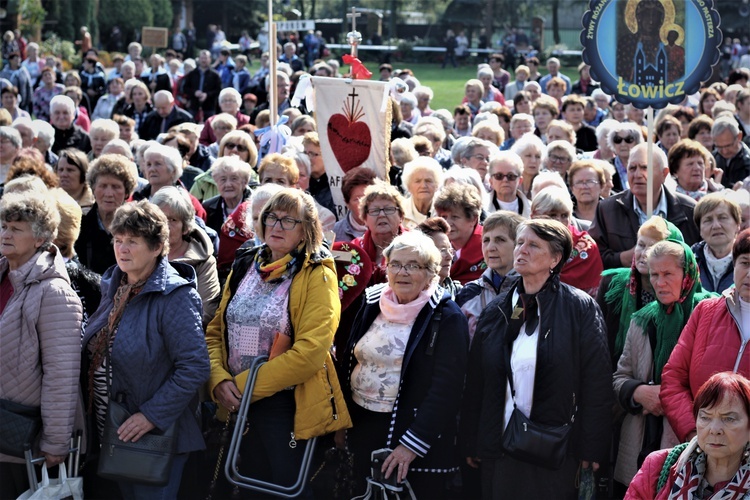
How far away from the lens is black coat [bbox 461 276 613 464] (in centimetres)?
476

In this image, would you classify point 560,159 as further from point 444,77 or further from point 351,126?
point 444,77

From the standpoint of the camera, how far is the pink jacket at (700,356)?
4.57 metres

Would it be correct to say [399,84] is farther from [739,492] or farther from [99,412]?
[739,492]

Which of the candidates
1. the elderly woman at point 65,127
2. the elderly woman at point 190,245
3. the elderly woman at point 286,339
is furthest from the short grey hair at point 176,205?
the elderly woman at point 65,127

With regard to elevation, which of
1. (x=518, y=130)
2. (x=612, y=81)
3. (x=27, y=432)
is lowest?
(x=27, y=432)

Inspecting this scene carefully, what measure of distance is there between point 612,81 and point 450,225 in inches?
70.0

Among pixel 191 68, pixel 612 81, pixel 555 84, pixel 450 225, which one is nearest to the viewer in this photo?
pixel 450 225

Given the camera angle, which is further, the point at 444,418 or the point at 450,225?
the point at 450,225

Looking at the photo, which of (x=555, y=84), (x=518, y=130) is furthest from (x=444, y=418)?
(x=555, y=84)

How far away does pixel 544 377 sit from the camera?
4.77 m

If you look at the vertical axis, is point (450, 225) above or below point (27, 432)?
above

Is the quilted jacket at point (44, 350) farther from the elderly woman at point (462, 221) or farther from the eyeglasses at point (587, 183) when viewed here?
the eyeglasses at point (587, 183)

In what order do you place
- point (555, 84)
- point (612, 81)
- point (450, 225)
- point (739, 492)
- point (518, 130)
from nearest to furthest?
point (739, 492)
point (450, 225)
point (612, 81)
point (518, 130)
point (555, 84)

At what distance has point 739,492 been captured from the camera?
3826 millimetres
